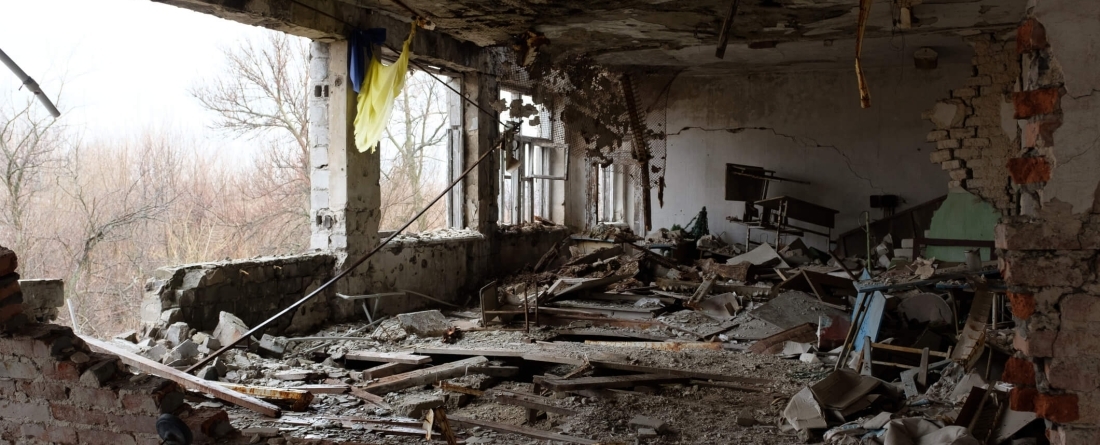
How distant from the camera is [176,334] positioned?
557 cm

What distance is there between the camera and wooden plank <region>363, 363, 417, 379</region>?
216 inches

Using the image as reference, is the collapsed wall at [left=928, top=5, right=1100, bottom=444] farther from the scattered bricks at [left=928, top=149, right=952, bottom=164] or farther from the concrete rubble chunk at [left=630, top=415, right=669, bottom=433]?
the scattered bricks at [left=928, top=149, right=952, bottom=164]

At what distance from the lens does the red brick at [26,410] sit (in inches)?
140

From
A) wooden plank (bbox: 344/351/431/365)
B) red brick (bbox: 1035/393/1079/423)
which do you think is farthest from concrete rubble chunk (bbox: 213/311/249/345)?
red brick (bbox: 1035/393/1079/423)

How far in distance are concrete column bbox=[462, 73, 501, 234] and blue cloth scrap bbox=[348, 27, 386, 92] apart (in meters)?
2.40

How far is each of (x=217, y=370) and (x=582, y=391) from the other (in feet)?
8.55

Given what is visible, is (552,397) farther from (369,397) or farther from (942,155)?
(942,155)


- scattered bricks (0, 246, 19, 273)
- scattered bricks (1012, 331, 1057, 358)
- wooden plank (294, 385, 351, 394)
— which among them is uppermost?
scattered bricks (0, 246, 19, 273)

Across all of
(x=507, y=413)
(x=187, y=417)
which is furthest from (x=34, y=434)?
(x=507, y=413)

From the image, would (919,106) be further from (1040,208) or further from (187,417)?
(187,417)

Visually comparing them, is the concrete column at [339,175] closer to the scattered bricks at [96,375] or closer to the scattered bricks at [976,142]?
the scattered bricks at [96,375]

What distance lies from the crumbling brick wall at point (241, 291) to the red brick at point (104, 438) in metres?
2.19

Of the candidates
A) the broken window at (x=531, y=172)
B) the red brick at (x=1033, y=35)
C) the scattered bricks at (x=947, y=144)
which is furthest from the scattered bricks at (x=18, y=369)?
the scattered bricks at (x=947, y=144)

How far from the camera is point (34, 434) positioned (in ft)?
11.9
